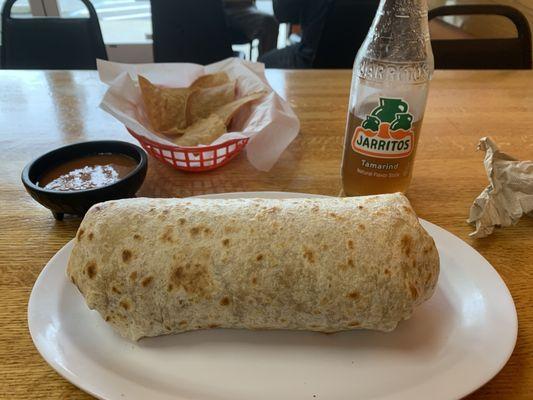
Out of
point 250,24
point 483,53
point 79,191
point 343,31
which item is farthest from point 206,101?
point 250,24

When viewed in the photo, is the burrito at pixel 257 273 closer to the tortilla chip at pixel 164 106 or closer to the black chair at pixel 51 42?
the tortilla chip at pixel 164 106

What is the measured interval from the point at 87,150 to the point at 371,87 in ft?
2.21

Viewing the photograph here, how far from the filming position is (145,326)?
66 centimetres

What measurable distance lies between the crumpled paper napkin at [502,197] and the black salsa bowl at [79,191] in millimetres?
750

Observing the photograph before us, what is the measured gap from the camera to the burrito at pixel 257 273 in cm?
65

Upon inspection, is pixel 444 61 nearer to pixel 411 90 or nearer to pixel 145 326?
pixel 411 90

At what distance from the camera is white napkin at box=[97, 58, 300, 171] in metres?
1.16

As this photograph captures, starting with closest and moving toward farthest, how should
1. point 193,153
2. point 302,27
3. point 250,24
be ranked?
point 193,153 < point 302,27 < point 250,24

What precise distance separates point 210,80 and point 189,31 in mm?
1424

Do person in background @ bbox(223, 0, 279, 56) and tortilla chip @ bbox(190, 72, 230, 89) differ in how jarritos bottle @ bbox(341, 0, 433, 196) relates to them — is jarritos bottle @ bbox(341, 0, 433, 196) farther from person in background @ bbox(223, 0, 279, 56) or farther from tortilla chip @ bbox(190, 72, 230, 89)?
person in background @ bbox(223, 0, 279, 56)

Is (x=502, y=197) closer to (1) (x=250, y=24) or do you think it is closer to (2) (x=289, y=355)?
(2) (x=289, y=355)

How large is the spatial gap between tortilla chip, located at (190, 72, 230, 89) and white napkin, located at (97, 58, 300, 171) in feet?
0.16

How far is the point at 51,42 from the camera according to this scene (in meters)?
2.15

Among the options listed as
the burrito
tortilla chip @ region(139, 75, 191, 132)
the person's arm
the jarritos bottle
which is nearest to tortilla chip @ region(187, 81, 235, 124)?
tortilla chip @ region(139, 75, 191, 132)
